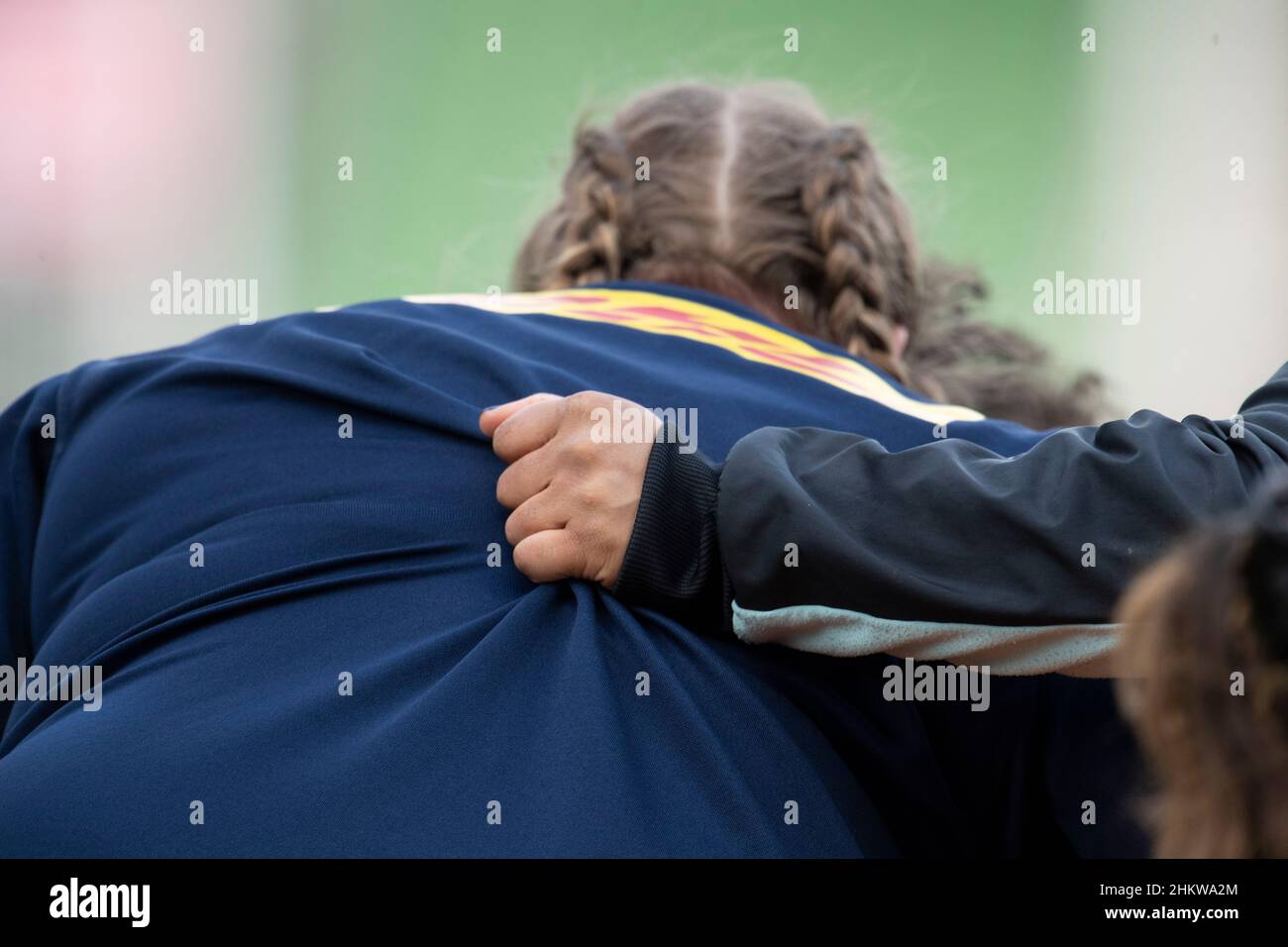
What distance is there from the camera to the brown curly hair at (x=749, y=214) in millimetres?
1441

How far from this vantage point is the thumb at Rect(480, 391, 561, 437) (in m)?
1.01

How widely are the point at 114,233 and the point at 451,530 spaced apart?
7.90 ft

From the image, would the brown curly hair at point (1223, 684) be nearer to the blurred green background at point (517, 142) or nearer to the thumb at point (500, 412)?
the thumb at point (500, 412)

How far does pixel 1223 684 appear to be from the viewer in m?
0.43

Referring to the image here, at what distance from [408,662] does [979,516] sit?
375 mm

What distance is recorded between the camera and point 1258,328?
2.92 m

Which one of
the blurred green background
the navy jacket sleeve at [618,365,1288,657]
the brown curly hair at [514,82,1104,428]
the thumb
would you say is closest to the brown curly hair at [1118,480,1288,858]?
the navy jacket sleeve at [618,365,1288,657]

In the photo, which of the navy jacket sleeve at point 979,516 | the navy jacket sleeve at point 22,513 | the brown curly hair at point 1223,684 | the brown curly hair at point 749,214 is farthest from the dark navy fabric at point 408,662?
the brown curly hair at point 1223,684

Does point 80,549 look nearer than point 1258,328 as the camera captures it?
Yes

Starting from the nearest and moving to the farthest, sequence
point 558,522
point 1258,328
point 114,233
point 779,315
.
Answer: point 558,522 < point 779,315 < point 1258,328 < point 114,233

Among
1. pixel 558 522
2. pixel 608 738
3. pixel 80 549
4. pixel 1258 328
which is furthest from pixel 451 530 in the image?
pixel 1258 328

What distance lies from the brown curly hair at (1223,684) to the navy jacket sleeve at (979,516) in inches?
15.1

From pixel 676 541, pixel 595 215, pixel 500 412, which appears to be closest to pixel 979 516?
pixel 676 541
